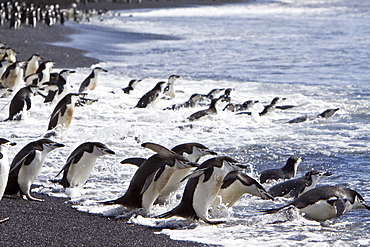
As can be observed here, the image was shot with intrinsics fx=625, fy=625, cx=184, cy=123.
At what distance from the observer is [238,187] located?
15.7ft

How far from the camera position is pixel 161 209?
→ 4879 millimetres

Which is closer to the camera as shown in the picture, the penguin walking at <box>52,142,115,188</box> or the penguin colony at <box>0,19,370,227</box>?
the penguin colony at <box>0,19,370,227</box>

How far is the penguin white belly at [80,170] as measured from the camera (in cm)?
540

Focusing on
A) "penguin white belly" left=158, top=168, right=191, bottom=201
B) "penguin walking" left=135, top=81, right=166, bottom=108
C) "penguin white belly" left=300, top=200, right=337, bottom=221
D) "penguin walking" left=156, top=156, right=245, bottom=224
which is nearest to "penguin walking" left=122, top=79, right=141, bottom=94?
"penguin walking" left=135, top=81, right=166, bottom=108

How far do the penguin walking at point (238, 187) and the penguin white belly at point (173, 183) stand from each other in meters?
0.32

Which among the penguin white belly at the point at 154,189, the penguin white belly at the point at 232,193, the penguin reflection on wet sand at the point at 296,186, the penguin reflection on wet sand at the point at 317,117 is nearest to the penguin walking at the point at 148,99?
the penguin reflection on wet sand at the point at 317,117

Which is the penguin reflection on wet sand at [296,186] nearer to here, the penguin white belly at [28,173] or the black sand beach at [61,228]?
the black sand beach at [61,228]

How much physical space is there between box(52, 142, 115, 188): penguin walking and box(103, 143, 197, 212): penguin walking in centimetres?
74

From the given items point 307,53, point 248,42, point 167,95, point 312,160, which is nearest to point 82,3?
point 248,42

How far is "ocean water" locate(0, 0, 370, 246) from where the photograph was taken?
458cm

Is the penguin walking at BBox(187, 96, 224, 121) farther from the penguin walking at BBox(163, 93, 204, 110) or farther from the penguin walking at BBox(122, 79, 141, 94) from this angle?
the penguin walking at BBox(122, 79, 141, 94)

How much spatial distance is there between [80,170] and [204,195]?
4.50 ft

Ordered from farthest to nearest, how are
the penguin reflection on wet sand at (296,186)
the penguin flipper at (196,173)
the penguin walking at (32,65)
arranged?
the penguin walking at (32,65), the penguin reflection on wet sand at (296,186), the penguin flipper at (196,173)

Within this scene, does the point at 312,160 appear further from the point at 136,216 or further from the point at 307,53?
the point at 307,53
